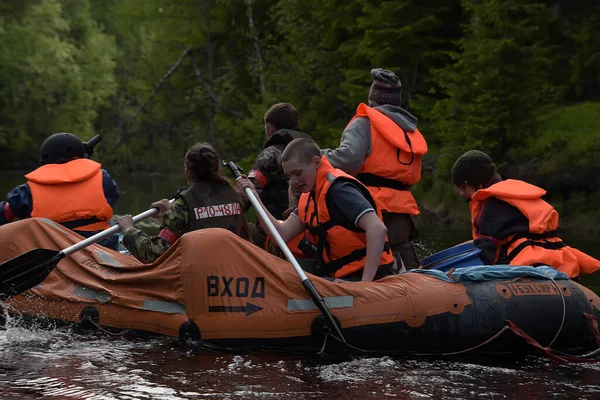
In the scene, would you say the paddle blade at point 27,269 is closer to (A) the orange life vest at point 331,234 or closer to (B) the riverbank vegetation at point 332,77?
(A) the orange life vest at point 331,234

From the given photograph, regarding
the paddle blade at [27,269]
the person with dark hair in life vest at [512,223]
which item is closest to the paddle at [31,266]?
the paddle blade at [27,269]

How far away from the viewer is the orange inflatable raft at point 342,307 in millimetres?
5879

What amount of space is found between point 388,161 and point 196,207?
4.36 ft

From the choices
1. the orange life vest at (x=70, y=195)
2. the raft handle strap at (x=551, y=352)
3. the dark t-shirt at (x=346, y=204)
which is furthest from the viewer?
the orange life vest at (x=70, y=195)

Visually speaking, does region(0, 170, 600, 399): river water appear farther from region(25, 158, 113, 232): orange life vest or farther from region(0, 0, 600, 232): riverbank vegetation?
region(0, 0, 600, 232): riverbank vegetation

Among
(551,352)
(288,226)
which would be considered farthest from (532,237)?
(288,226)

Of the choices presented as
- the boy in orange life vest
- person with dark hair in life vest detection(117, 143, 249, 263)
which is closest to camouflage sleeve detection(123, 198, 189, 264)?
person with dark hair in life vest detection(117, 143, 249, 263)

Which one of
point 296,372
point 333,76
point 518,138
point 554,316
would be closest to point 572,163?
point 518,138

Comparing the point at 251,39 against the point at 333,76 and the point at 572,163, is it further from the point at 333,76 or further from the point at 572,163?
the point at 572,163

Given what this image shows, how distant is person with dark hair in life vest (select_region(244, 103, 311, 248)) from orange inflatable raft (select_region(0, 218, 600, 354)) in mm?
1246

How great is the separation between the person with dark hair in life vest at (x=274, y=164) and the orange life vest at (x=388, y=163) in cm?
72

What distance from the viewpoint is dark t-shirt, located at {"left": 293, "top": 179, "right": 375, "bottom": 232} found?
5.84 meters

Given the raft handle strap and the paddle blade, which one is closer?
the raft handle strap

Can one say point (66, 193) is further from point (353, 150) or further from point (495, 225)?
point (495, 225)
